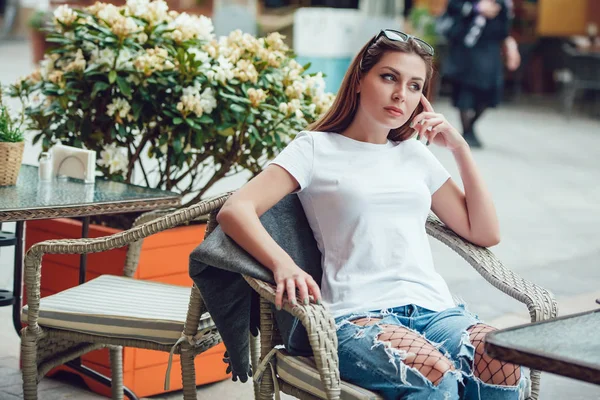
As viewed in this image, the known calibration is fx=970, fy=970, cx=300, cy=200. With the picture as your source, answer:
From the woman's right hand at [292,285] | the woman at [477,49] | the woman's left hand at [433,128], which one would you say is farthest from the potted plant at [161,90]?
the woman at [477,49]

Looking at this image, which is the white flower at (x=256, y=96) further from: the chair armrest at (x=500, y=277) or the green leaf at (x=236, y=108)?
the chair armrest at (x=500, y=277)

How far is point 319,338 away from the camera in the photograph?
200cm

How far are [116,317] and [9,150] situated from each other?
716 millimetres

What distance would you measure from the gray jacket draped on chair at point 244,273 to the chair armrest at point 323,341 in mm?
172

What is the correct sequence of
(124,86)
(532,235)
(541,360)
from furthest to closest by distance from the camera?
1. (532,235)
2. (124,86)
3. (541,360)

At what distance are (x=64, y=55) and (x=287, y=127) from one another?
2.77ft

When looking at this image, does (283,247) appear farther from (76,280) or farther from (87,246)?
(76,280)

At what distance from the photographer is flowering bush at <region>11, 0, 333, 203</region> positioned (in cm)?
337

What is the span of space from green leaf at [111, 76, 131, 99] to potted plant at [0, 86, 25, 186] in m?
0.42

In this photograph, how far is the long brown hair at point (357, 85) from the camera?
95.4 inches

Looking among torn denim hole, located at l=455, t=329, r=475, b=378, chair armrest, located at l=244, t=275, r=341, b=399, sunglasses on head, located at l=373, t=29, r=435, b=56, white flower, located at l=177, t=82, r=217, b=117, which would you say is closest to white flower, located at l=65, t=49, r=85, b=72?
white flower, located at l=177, t=82, r=217, b=117

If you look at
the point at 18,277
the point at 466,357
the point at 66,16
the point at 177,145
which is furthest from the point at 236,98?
the point at 466,357

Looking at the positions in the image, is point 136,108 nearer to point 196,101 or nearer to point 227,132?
point 196,101

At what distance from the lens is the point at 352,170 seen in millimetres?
2412
